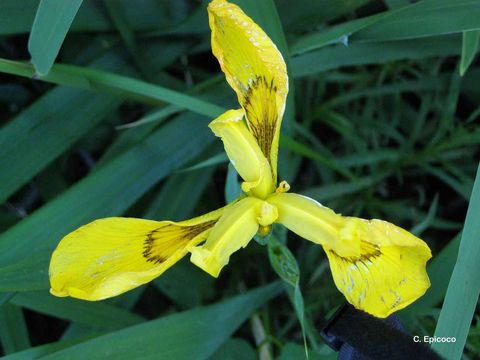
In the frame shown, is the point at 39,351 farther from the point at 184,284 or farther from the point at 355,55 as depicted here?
the point at 355,55

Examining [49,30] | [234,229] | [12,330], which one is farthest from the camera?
[12,330]

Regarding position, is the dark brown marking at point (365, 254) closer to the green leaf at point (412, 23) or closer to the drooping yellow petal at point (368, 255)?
the drooping yellow petal at point (368, 255)

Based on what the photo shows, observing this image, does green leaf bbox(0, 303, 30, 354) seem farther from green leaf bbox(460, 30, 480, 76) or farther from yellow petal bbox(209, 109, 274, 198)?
green leaf bbox(460, 30, 480, 76)

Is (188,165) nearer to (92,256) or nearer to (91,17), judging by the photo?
(91,17)

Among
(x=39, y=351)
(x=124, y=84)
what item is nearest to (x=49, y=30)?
(x=124, y=84)

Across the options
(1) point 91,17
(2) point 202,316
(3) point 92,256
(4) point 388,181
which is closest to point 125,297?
(2) point 202,316

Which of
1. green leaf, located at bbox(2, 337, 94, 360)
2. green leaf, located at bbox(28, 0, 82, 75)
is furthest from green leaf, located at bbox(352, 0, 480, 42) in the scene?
green leaf, located at bbox(2, 337, 94, 360)

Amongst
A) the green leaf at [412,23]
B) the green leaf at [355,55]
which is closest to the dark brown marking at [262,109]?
the green leaf at [412,23]
